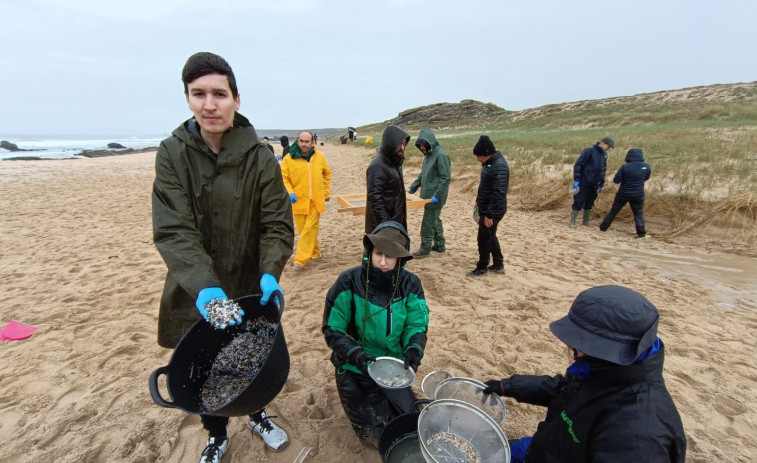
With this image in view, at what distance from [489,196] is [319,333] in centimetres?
303

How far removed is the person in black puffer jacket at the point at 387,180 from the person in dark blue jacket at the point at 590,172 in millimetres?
5332

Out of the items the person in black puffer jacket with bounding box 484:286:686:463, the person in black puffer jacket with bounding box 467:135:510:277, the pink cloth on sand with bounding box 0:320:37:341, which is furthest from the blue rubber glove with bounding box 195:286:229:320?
the person in black puffer jacket with bounding box 467:135:510:277

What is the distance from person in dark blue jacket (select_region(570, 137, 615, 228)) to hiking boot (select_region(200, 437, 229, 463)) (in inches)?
325

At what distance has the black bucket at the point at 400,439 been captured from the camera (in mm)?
1994

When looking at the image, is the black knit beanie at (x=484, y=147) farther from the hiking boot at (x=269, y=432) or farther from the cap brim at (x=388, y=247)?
the hiking boot at (x=269, y=432)

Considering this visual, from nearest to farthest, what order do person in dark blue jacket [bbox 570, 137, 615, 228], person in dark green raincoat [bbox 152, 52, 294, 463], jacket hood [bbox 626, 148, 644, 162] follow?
person in dark green raincoat [bbox 152, 52, 294, 463] → jacket hood [bbox 626, 148, 644, 162] → person in dark blue jacket [bbox 570, 137, 615, 228]

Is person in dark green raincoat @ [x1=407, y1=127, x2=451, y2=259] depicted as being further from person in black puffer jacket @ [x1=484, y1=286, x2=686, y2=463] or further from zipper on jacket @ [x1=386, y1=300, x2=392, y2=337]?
person in black puffer jacket @ [x1=484, y1=286, x2=686, y2=463]

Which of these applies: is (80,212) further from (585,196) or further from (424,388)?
(585,196)

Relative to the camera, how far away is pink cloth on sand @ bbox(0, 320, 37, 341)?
3.48m

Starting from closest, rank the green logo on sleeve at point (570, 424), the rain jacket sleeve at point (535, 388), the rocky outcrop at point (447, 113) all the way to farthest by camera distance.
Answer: the green logo on sleeve at point (570, 424), the rain jacket sleeve at point (535, 388), the rocky outcrop at point (447, 113)

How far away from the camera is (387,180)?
445 centimetres

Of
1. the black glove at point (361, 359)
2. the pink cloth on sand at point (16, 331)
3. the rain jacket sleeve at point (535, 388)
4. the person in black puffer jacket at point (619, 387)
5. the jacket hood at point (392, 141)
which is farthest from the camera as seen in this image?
the jacket hood at point (392, 141)

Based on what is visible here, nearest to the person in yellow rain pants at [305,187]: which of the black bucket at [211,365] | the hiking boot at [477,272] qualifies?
the hiking boot at [477,272]

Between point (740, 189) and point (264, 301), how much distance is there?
9.99 m
